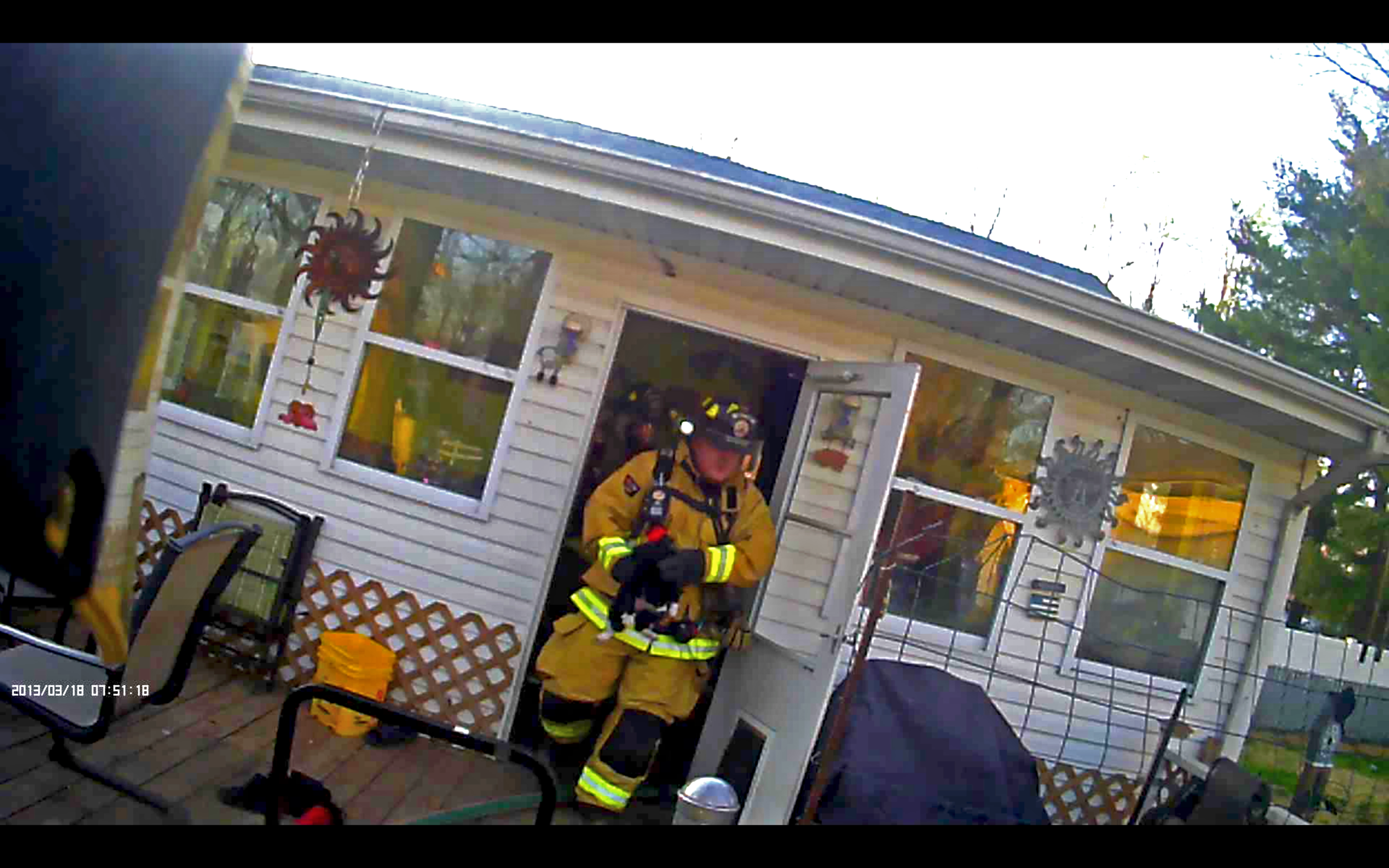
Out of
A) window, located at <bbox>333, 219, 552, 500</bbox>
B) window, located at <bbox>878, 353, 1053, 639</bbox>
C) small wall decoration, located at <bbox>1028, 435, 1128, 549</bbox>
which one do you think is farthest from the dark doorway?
small wall decoration, located at <bbox>1028, 435, 1128, 549</bbox>

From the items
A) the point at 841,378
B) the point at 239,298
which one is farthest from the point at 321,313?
the point at 841,378

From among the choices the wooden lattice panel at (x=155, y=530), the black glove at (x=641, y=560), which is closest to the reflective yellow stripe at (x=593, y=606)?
the black glove at (x=641, y=560)

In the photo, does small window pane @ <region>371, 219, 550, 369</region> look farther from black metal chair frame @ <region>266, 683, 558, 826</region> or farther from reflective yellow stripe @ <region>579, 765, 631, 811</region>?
black metal chair frame @ <region>266, 683, 558, 826</region>

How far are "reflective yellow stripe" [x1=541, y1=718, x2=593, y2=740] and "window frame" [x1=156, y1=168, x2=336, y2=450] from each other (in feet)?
7.26

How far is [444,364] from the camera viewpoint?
16.3 ft

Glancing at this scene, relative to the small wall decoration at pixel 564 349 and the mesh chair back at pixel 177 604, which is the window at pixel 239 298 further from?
the mesh chair back at pixel 177 604

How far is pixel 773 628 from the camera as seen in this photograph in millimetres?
4781

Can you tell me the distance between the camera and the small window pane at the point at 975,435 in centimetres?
505

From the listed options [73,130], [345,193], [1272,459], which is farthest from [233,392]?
[1272,459]

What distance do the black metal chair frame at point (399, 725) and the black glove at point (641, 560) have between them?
187 cm

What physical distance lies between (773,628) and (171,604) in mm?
2722
